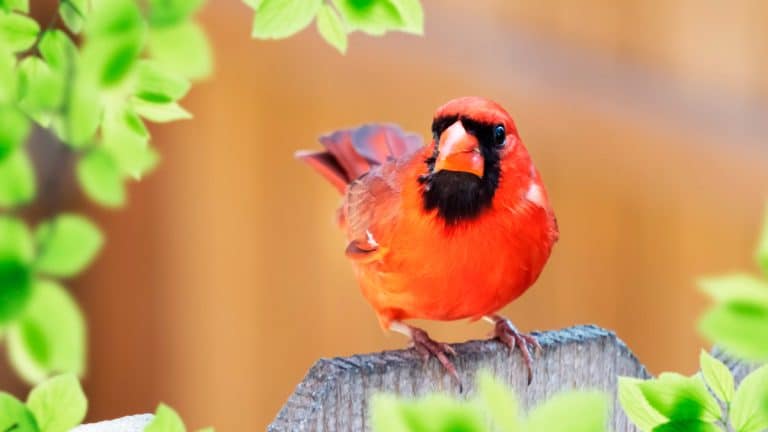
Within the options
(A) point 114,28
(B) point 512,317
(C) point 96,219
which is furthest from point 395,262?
(C) point 96,219

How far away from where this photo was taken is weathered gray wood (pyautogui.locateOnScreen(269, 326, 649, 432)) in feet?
3.12

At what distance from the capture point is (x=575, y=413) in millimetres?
523

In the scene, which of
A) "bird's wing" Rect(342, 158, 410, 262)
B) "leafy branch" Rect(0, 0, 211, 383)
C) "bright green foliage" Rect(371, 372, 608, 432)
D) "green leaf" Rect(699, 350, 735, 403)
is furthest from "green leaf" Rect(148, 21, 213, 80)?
"bird's wing" Rect(342, 158, 410, 262)

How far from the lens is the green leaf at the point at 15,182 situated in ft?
2.07

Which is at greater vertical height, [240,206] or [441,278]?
[240,206]

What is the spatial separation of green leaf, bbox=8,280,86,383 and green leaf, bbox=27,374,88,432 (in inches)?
5.1

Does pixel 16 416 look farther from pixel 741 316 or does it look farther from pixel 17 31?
pixel 741 316

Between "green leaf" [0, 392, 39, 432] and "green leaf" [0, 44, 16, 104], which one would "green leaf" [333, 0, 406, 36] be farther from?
"green leaf" [0, 392, 39, 432]

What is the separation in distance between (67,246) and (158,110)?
1.08 ft

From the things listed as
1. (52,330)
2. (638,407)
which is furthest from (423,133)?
(52,330)

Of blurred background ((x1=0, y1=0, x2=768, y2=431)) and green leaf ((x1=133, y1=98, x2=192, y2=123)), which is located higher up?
blurred background ((x1=0, y1=0, x2=768, y2=431))

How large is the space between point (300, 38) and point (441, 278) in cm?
225

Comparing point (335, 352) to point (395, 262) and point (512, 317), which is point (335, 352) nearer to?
point (512, 317)

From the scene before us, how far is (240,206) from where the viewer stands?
348 centimetres
